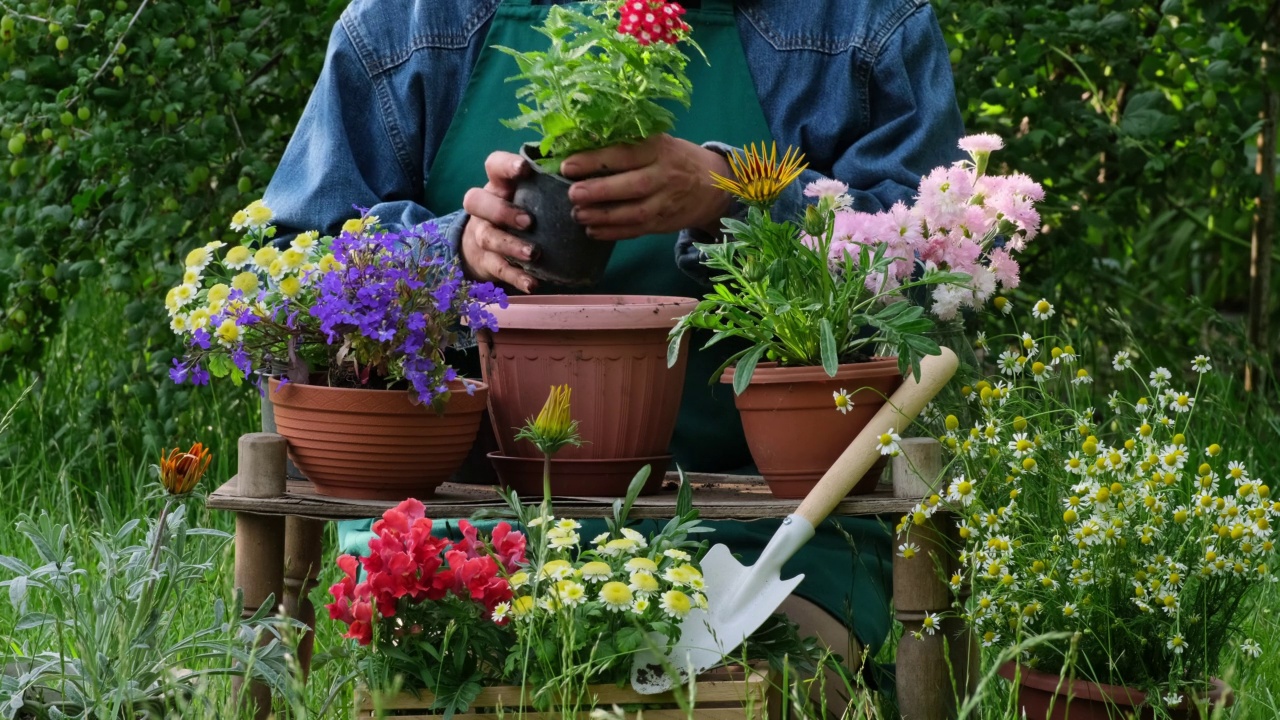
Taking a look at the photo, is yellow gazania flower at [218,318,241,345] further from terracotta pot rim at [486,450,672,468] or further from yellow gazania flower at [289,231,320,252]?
terracotta pot rim at [486,450,672,468]

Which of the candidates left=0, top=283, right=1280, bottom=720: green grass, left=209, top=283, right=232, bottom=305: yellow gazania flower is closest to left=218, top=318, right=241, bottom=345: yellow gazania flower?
left=209, top=283, right=232, bottom=305: yellow gazania flower

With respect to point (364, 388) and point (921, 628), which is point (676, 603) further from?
point (364, 388)

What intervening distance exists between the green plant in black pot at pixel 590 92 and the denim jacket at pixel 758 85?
14.8 inches

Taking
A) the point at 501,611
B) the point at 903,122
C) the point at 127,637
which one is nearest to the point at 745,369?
the point at 501,611

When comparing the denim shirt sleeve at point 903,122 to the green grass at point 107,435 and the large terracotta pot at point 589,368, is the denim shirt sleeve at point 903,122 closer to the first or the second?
the large terracotta pot at point 589,368

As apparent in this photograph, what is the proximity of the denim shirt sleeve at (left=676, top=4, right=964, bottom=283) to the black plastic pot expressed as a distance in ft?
0.70

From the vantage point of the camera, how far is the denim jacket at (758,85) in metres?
2.13

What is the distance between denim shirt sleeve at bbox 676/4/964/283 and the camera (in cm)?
207

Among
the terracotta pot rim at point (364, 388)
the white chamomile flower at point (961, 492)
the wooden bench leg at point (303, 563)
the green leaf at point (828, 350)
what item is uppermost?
the green leaf at point (828, 350)

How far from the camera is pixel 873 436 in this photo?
1.66 m

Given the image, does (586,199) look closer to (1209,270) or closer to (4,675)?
(4,675)

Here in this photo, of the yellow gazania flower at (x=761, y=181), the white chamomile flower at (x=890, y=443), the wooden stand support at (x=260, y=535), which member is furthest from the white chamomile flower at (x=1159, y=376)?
the wooden stand support at (x=260, y=535)

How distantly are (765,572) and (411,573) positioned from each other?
16.0 inches

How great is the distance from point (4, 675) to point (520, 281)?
2.63 feet
